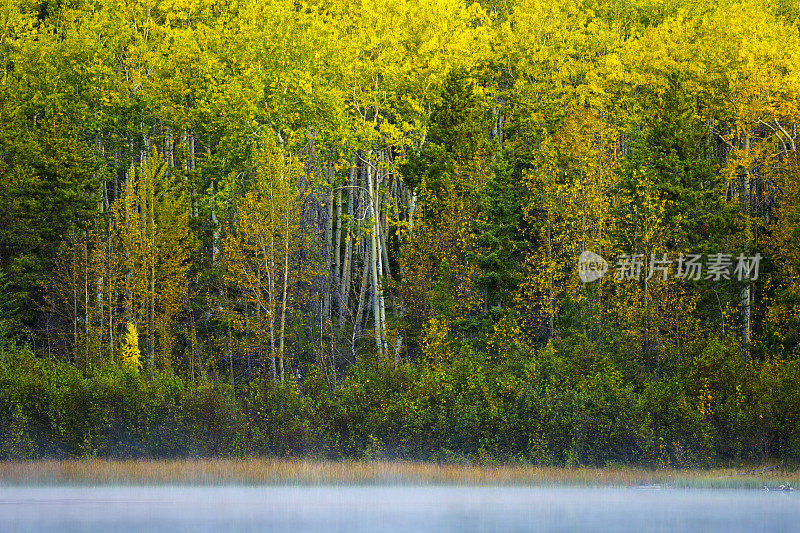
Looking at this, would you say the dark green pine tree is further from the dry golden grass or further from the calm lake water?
the calm lake water

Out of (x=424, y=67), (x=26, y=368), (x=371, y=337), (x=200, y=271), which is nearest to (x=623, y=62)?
(x=424, y=67)

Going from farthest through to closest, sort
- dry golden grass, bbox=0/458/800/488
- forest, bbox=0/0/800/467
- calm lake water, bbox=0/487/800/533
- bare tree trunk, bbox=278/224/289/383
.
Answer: bare tree trunk, bbox=278/224/289/383 → forest, bbox=0/0/800/467 → dry golden grass, bbox=0/458/800/488 → calm lake water, bbox=0/487/800/533

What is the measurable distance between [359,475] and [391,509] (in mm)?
4292

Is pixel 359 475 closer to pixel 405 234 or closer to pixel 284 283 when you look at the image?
pixel 284 283

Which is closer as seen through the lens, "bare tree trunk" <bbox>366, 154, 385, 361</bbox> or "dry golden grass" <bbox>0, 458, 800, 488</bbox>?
"dry golden grass" <bbox>0, 458, 800, 488</bbox>

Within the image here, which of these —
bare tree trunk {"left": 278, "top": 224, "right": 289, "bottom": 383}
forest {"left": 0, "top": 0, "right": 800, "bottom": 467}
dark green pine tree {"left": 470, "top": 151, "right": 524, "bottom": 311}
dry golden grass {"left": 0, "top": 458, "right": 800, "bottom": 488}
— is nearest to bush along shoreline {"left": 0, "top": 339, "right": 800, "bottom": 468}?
forest {"left": 0, "top": 0, "right": 800, "bottom": 467}

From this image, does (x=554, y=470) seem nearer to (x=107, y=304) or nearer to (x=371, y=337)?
(x=371, y=337)

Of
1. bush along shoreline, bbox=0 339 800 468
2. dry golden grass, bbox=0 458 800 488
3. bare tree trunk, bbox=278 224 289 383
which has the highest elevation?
bare tree trunk, bbox=278 224 289 383

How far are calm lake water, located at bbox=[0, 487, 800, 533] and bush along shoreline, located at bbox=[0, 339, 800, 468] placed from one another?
2763 mm

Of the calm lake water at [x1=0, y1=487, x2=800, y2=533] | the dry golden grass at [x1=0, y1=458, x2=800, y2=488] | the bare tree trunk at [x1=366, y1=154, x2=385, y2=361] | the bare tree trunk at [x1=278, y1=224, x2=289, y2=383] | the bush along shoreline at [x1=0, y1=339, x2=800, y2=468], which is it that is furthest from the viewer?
the bare tree trunk at [x1=366, y1=154, x2=385, y2=361]

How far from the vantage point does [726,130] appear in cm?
4619

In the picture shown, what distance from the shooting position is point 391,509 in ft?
74.6

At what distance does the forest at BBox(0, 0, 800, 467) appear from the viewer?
29562mm

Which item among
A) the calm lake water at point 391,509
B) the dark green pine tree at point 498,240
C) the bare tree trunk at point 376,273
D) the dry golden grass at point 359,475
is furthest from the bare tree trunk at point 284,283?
the calm lake water at point 391,509
